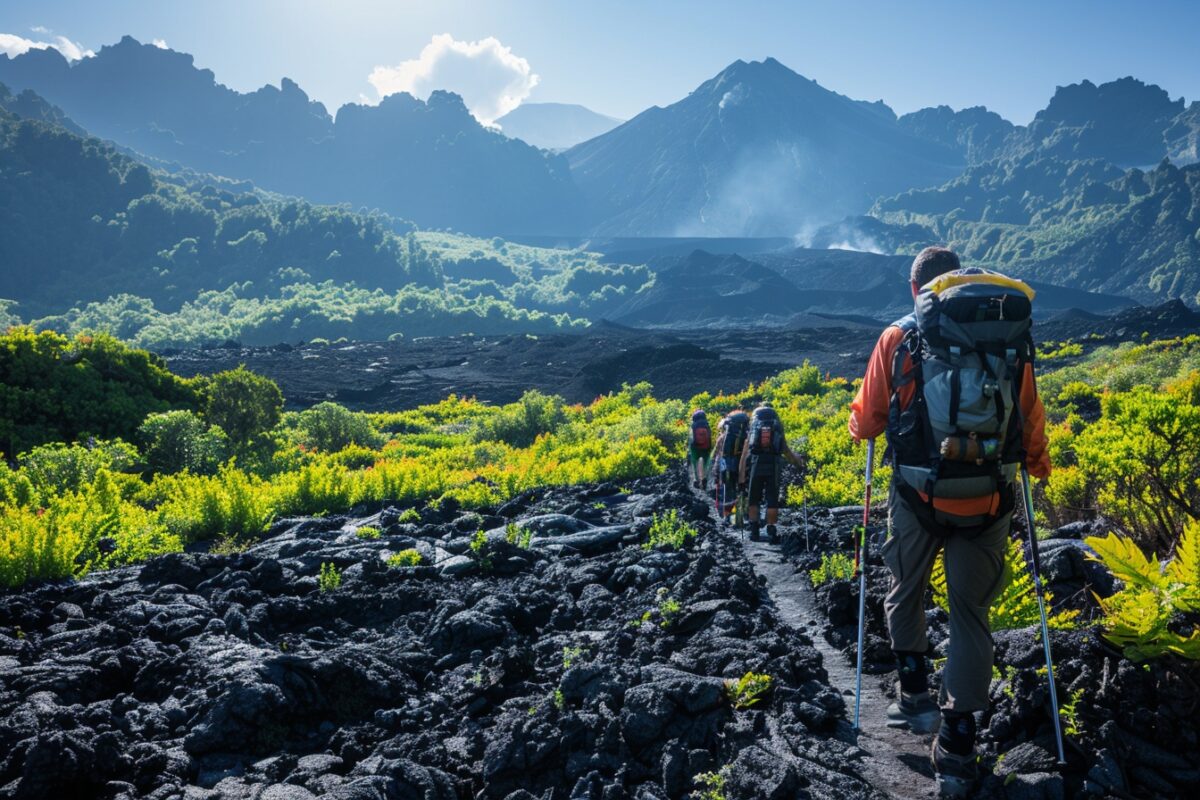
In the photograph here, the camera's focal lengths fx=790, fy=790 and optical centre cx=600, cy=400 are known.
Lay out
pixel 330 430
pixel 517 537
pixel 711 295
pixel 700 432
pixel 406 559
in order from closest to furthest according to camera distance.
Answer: pixel 406 559, pixel 517 537, pixel 700 432, pixel 330 430, pixel 711 295

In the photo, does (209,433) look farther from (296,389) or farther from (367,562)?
(296,389)

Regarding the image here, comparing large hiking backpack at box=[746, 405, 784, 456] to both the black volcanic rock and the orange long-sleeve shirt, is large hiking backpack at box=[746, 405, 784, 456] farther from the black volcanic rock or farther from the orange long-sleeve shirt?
the black volcanic rock

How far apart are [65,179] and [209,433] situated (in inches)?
5225

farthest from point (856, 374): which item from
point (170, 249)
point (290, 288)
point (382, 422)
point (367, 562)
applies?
point (170, 249)

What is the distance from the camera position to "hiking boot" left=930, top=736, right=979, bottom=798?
3.19 m

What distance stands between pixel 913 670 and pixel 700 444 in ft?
30.6

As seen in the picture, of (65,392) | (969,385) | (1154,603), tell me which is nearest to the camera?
(1154,603)

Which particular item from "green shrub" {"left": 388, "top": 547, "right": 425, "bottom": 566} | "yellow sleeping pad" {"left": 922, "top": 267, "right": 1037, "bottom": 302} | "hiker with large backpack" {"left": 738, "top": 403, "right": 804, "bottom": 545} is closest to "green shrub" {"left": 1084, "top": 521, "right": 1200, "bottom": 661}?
"yellow sleeping pad" {"left": 922, "top": 267, "right": 1037, "bottom": 302}

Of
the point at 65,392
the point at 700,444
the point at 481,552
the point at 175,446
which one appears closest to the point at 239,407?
the point at 65,392

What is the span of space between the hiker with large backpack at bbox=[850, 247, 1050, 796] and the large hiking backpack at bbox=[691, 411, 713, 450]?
359 inches

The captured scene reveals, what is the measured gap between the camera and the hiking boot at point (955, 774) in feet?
10.5

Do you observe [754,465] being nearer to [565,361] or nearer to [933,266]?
[933,266]

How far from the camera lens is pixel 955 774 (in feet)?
10.5

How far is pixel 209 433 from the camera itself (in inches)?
652
